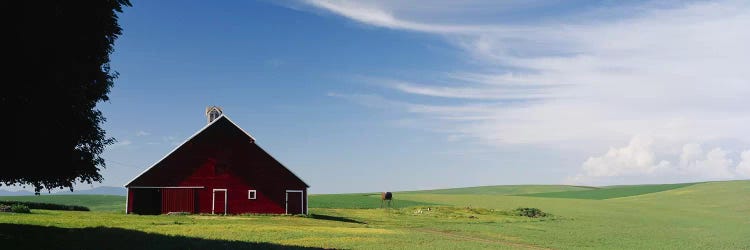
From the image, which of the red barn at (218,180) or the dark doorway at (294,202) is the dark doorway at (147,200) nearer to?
the red barn at (218,180)

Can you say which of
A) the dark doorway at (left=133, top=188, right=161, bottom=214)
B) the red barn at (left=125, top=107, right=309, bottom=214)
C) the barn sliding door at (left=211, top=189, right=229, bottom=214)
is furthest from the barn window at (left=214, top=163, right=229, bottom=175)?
the dark doorway at (left=133, top=188, right=161, bottom=214)

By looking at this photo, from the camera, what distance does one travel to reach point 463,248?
35.0 meters

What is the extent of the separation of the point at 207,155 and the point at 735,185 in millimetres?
115253

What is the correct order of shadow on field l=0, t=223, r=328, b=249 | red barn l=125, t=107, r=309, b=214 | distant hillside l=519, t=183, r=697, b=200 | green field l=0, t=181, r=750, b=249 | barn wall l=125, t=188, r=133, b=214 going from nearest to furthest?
shadow on field l=0, t=223, r=328, b=249 < green field l=0, t=181, r=750, b=249 < barn wall l=125, t=188, r=133, b=214 < red barn l=125, t=107, r=309, b=214 < distant hillside l=519, t=183, r=697, b=200

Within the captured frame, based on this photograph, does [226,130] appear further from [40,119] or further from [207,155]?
[40,119]

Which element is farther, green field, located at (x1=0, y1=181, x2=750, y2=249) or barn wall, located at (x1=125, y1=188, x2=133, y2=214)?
barn wall, located at (x1=125, y1=188, x2=133, y2=214)

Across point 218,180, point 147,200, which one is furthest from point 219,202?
point 147,200

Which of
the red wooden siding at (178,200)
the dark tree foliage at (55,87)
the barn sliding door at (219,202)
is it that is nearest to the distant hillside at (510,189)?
the barn sliding door at (219,202)

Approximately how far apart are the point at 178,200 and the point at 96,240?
32.2 m

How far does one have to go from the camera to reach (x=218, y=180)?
6309 cm

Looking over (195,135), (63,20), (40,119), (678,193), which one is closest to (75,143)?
(40,119)

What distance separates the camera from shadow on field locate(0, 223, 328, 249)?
27109mm

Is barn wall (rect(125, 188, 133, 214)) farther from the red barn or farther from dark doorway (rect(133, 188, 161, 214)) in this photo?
dark doorway (rect(133, 188, 161, 214))

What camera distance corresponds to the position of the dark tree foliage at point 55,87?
72.9 feet
